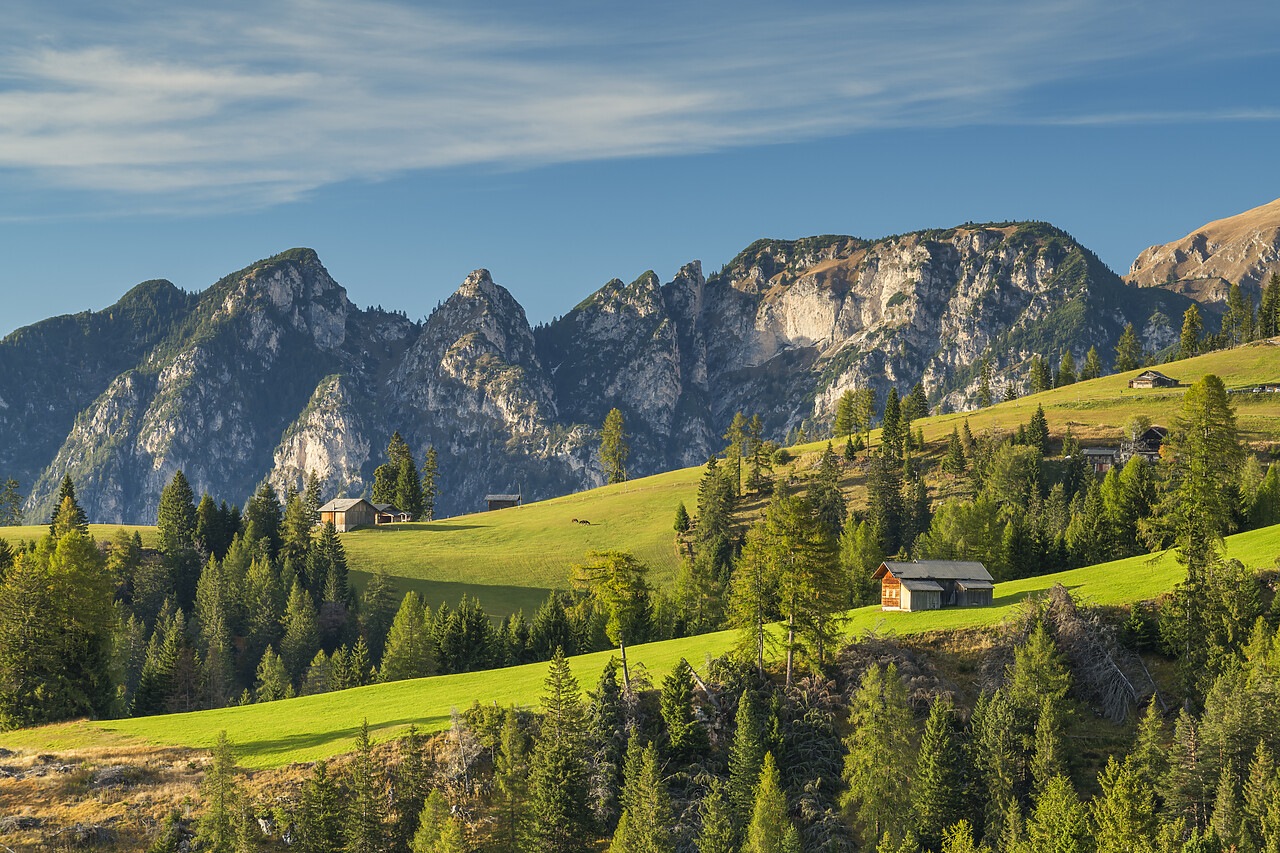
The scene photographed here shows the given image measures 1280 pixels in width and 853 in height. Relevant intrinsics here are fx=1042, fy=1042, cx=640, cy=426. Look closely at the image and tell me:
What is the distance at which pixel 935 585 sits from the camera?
237ft

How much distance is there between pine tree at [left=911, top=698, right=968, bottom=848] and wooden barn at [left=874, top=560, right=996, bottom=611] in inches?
679

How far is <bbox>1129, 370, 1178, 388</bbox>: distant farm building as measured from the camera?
179 metres

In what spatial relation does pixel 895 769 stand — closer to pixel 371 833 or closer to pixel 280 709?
pixel 371 833

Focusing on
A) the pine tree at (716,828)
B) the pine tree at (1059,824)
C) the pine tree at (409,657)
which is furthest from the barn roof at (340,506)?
the pine tree at (1059,824)

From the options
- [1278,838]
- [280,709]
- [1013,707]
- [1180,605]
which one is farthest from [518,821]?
[1180,605]

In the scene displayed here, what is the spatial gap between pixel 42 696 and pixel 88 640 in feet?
17.1

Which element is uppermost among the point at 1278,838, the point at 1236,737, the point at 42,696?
the point at 42,696

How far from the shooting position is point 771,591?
214ft

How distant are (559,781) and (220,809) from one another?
16559 millimetres

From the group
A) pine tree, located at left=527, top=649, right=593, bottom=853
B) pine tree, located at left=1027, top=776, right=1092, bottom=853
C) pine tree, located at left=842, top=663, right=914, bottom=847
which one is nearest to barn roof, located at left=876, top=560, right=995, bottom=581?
pine tree, located at left=842, top=663, right=914, bottom=847

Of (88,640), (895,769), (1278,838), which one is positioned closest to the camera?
(1278,838)

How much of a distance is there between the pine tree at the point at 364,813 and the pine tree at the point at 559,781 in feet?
25.3

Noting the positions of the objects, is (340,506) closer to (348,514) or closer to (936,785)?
(348,514)

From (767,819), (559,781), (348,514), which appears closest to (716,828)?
(767,819)
